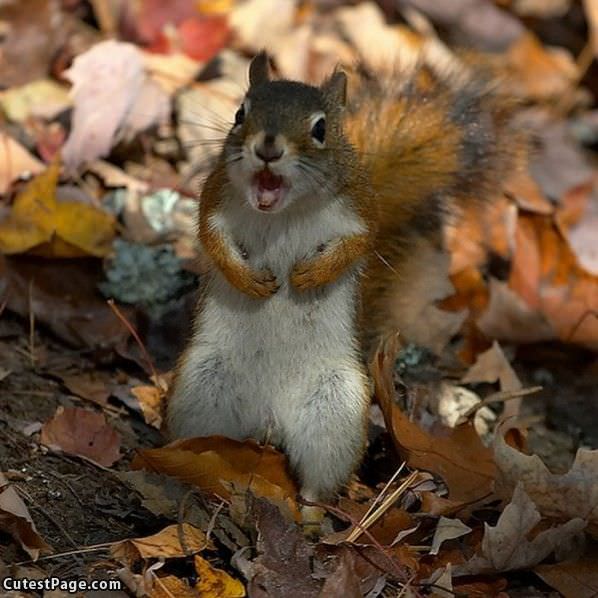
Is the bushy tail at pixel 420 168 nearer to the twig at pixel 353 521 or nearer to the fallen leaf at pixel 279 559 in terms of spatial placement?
the twig at pixel 353 521

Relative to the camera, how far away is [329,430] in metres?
3.35

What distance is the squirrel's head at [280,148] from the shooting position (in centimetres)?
306

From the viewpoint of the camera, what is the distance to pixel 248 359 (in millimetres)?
3398

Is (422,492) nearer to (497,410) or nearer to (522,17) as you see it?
(497,410)

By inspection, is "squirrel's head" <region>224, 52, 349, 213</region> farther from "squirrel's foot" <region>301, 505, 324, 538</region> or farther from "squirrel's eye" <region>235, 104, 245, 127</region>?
"squirrel's foot" <region>301, 505, 324, 538</region>

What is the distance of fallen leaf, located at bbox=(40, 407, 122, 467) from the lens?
3.50m

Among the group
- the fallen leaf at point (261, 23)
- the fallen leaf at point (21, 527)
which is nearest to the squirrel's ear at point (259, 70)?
the fallen leaf at point (21, 527)

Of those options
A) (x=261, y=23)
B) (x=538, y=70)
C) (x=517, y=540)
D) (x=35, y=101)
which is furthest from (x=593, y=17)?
(x=517, y=540)

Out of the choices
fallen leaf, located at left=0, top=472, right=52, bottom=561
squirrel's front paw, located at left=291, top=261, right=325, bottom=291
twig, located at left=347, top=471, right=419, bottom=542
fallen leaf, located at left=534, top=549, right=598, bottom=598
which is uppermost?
squirrel's front paw, located at left=291, top=261, right=325, bottom=291

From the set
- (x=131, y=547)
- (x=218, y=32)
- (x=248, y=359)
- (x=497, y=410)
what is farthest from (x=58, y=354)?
(x=218, y=32)

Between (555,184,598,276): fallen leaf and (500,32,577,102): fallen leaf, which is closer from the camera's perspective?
(555,184,598,276): fallen leaf

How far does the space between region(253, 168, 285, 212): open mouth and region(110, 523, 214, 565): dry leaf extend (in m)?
0.84

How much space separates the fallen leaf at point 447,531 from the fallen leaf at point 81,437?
0.93 m

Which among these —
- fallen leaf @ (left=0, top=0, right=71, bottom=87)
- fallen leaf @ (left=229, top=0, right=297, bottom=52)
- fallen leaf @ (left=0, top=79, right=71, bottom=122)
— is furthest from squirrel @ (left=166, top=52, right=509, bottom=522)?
fallen leaf @ (left=229, top=0, right=297, bottom=52)
